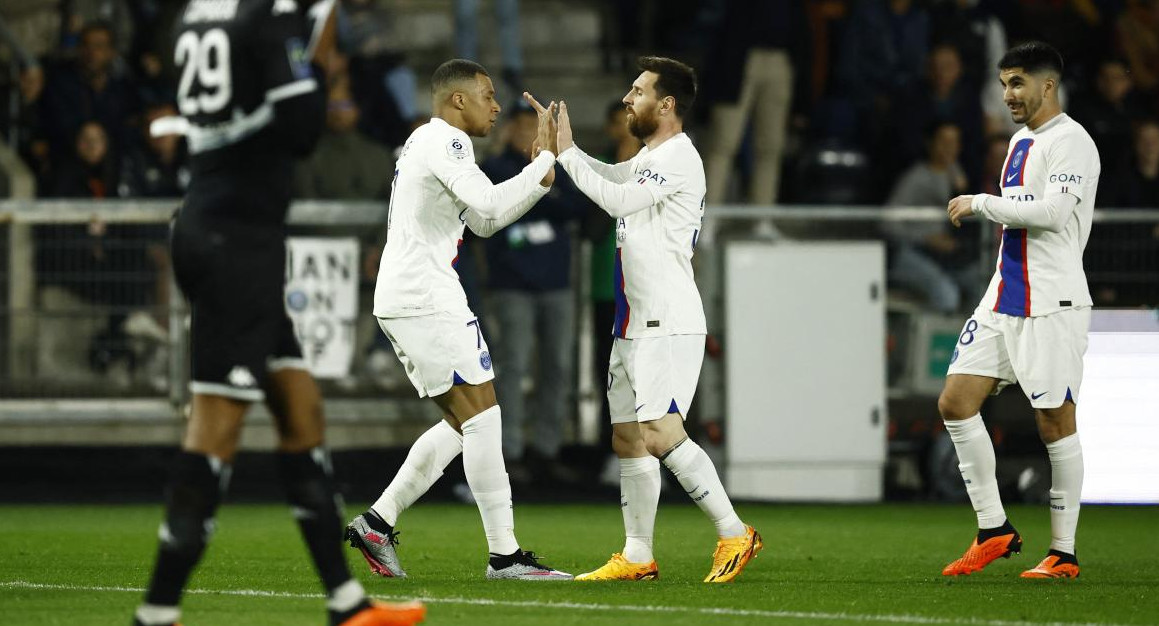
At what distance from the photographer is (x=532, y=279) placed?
1262 cm

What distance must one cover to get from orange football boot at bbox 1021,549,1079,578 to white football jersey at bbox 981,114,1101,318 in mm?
1070

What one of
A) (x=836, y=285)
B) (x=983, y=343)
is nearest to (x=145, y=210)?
(x=836, y=285)

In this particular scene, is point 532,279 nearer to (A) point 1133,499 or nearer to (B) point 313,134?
(A) point 1133,499

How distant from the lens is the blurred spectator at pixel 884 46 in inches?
645

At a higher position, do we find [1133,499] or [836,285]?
[836,285]

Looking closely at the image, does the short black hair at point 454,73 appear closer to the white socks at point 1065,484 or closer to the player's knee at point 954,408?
the player's knee at point 954,408

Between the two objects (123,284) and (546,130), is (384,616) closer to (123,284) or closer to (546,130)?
(546,130)

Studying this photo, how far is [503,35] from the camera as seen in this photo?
16.0 m

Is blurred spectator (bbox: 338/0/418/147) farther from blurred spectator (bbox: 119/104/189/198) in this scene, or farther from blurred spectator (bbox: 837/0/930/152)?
blurred spectator (bbox: 837/0/930/152)

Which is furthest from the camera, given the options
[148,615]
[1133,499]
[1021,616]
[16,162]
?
[16,162]

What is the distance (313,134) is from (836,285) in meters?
7.59

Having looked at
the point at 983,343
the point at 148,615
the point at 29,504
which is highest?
the point at 983,343

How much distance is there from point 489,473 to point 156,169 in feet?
23.6

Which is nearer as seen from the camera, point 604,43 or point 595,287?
point 595,287
